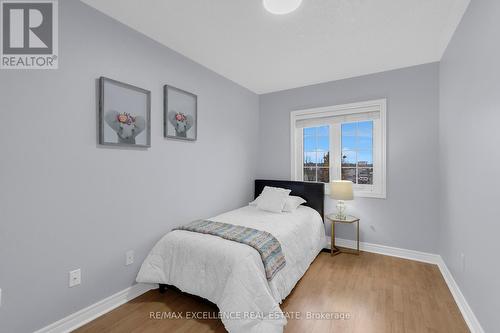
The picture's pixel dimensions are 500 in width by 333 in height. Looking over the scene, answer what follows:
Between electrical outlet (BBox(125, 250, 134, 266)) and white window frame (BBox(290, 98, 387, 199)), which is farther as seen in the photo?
white window frame (BBox(290, 98, 387, 199))

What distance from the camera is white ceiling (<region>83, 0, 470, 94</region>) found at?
6.07ft

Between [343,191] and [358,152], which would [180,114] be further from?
[358,152]

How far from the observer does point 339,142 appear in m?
3.49

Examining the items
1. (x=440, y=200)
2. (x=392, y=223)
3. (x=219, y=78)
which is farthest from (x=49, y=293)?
(x=440, y=200)

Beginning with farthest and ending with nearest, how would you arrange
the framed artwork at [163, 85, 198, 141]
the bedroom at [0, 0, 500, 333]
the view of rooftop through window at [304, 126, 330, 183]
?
the view of rooftop through window at [304, 126, 330, 183] → the framed artwork at [163, 85, 198, 141] → the bedroom at [0, 0, 500, 333]

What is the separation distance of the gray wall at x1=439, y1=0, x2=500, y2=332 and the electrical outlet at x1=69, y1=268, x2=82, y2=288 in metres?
2.84

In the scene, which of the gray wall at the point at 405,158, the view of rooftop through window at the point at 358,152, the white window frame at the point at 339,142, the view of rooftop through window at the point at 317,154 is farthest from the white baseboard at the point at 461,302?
the view of rooftop through window at the point at 317,154

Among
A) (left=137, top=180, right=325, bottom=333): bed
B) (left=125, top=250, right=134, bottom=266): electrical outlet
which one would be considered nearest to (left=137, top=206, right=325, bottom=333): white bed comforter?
(left=137, top=180, right=325, bottom=333): bed

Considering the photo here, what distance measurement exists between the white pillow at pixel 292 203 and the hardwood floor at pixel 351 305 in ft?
2.57

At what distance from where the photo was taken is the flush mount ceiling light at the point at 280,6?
1.76 m

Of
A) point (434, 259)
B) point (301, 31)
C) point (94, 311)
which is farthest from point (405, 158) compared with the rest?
point (94, 311)

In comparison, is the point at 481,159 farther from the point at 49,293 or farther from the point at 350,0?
the point at 49,293

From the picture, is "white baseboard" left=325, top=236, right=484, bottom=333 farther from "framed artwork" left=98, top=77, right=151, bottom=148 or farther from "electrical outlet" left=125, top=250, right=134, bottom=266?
"framed artwork" left=98, top=77, right=151, bottom=148

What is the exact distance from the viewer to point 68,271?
5.64ft
